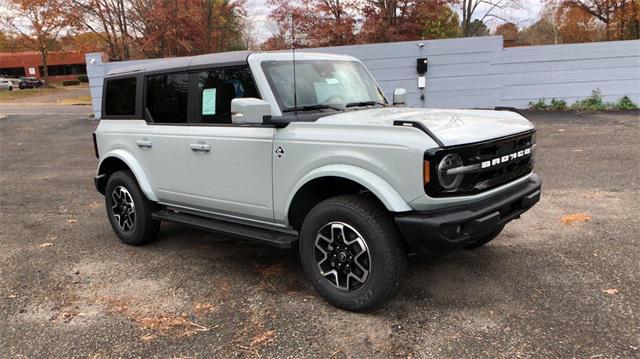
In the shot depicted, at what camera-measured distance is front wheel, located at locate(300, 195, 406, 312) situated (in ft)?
11.0

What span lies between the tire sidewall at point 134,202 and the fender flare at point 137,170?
134mm

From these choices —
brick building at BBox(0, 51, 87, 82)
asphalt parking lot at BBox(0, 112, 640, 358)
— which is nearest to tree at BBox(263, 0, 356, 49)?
asphalt parking lot at BBox(0, 112, 640, 358)

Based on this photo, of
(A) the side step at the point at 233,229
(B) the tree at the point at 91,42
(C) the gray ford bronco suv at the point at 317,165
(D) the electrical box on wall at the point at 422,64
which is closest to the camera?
(C) the gray ford bronco suv at the point at 317,165

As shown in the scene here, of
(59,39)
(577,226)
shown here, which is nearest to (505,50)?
(577,226)

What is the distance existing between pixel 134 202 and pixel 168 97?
118cm

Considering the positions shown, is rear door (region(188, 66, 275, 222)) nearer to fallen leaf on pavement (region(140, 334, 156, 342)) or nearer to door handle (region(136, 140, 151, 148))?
door handle (region(136, 140, 151, 148))

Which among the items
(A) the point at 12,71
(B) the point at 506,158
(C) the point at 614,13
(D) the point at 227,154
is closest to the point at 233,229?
(D) the point at 227,154

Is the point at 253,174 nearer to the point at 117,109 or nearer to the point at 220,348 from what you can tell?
the point at 220,348

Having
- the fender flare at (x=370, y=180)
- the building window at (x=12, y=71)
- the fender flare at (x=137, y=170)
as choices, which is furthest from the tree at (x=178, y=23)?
the building window at (x=12, y=71)

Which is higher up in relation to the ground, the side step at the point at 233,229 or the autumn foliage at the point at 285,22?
the autumn foliage at the point at 285,22

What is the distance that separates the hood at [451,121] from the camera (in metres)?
3.27

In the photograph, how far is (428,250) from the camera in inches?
128

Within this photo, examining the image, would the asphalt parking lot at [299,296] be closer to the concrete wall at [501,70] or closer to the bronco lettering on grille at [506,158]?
the bronco lettering on grille at [506,158]

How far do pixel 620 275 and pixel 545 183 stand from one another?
10.9ft
